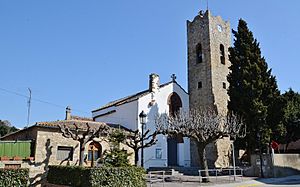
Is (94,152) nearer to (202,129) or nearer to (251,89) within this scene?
(202,129)

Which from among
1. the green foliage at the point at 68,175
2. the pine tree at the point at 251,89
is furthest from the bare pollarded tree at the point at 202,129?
the green foliage at the point at 68,175

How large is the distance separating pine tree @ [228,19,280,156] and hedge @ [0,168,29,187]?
60.3ft

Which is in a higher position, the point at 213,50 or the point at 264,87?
the point at 213,50

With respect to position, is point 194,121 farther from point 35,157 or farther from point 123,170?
point 35,157

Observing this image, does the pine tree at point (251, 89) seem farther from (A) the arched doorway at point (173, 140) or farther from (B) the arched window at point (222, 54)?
(A) the arched doorway at point (173, 140)

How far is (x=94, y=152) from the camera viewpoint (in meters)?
22.8

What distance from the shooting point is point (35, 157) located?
19.2 meters

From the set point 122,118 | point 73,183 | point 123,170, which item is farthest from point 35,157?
point 122,118

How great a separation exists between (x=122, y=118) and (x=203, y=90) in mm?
9655

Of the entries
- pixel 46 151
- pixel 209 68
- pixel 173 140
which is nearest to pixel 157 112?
pixel 173 140

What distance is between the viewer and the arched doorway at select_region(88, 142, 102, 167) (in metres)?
22.2

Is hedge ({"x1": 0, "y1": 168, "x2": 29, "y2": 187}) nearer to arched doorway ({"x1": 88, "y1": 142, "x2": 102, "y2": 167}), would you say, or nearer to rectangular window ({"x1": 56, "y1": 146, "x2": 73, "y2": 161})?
rectangular window ({"x1": 56, "y1": 146, "x2": 73, "y2": 161})

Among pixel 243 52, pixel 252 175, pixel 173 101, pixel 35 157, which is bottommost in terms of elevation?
pixel 252 175

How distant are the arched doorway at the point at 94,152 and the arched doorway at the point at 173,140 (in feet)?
29.7
